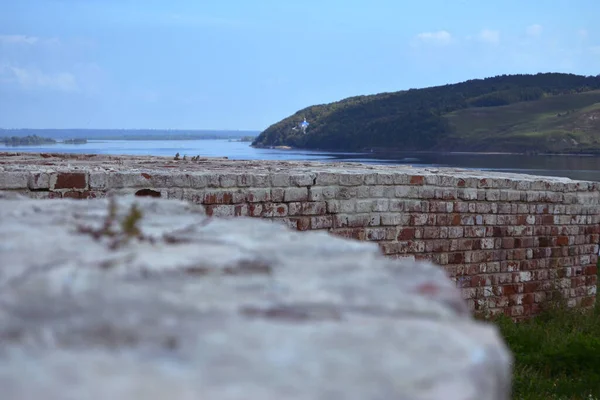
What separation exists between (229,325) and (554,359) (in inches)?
227

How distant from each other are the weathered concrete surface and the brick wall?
4.09m

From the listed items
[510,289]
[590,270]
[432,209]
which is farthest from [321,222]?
[590,270]

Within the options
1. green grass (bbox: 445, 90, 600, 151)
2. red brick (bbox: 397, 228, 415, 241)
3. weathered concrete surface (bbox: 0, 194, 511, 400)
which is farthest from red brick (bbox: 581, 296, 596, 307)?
green grass (bbox: 445, 90, 600, 151)

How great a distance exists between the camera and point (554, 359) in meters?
6.29

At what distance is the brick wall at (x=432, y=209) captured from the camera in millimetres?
5652

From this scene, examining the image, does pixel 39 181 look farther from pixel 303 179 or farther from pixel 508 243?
pixel 508 243

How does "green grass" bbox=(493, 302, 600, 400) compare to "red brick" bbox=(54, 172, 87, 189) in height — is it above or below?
below

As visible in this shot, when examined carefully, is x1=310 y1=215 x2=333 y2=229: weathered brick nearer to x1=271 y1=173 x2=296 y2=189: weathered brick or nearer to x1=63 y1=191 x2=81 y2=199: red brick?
x1=271 y1=173 x2=296 y2=189: weathered brick

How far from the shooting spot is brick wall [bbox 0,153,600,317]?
565 centimetres

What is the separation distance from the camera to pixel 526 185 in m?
7.96

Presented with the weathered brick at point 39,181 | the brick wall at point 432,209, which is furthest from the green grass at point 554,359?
the weathered brick at point 39,181

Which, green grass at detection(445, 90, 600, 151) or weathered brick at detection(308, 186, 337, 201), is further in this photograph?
green grass at detection(445, 90, 600, 151)

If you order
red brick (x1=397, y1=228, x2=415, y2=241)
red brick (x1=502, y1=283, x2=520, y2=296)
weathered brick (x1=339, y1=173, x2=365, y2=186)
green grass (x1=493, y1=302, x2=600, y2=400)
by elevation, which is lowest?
green grass (x1=493, y1=302, x2=600, y2=400)

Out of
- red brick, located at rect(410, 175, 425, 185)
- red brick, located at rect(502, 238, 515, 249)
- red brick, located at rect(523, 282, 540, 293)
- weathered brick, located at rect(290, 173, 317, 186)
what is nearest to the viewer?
weathered brick, located at rect(290, 173, 317, 186)
